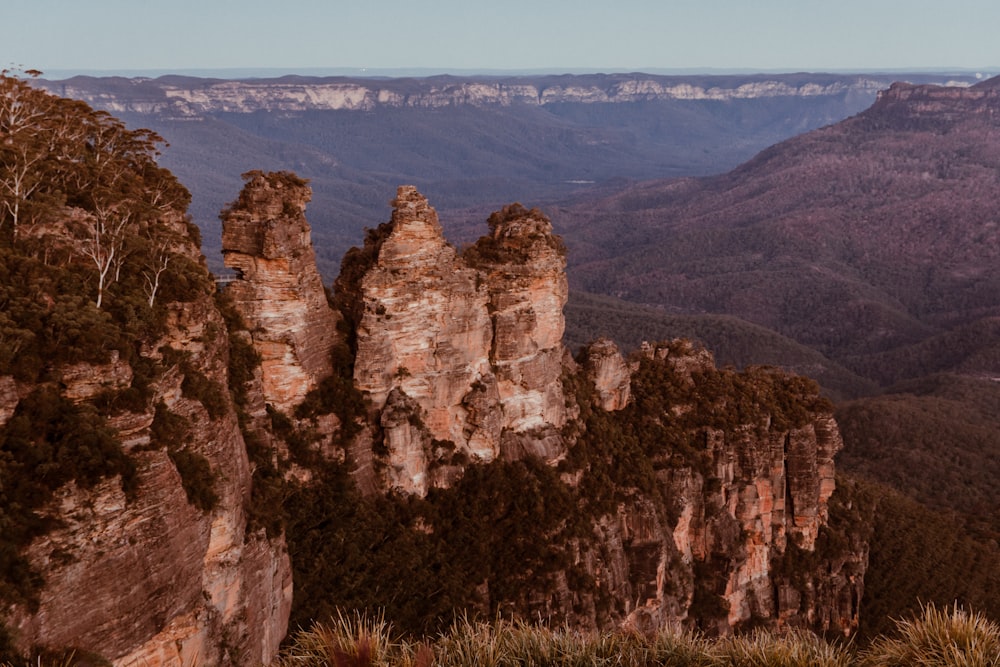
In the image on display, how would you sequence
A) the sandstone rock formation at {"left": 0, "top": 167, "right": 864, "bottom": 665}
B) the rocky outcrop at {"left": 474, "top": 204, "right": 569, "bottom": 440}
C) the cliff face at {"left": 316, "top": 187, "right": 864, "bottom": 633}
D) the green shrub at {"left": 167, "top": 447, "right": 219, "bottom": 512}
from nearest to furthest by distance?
the sandstone rock formation at {"left": 0, "top": 167, "right": 864, "bottom": 665}
the green shrub at {"left": 167, "top": 447, "right": 219, "bottom": 512}
the cliff face at {"left": 316, "top": 187, "right": 864, "bottom": 633}
the rocky outcrop at {"left": 474, "top": 204, "right": 569, "bottom": 440}

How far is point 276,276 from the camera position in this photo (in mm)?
28000

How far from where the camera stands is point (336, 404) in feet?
100

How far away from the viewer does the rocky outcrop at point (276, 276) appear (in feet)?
90.7

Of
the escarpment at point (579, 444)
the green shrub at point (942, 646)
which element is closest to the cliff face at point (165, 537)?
→ the escarpment at point (579, 444)

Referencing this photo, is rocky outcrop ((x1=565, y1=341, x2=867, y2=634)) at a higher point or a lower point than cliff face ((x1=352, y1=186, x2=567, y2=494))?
lower

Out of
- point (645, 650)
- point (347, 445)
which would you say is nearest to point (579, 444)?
point (347, 445)

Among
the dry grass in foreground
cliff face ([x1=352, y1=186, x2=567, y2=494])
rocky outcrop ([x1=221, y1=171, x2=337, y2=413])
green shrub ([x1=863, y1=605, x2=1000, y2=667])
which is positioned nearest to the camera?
green shrub ([x1=863, y1=605, x2=1000, y2=667])

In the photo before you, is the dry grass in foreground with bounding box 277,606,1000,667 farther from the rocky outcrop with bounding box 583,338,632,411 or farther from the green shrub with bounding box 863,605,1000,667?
the rocky outcrop with bounding box 583,338,632,411

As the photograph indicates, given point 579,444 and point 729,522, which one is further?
point 729,522

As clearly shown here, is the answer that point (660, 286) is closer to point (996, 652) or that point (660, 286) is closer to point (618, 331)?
point (618, 331)

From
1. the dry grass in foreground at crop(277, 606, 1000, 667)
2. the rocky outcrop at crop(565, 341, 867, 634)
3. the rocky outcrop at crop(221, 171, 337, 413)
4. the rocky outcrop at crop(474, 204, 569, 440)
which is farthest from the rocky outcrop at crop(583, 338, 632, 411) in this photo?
the dry grass in foreground at crop(277, 606, 1000, 667)

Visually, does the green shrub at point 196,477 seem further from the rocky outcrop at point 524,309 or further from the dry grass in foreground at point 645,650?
the rocky outcrop at point 524,309

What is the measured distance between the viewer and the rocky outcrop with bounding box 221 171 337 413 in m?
27.7

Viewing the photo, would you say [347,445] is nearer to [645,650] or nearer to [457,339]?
[457,339]
